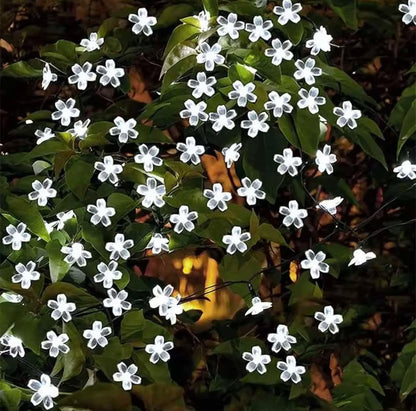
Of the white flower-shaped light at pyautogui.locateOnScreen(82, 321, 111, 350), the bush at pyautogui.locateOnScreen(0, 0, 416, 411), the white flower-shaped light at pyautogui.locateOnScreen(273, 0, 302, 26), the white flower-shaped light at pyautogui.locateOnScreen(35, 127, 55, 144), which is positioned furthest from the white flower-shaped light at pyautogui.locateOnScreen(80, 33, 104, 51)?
the white flower-shaped light at pyautogui.locateOnScreen(82, 321, 111, 350)

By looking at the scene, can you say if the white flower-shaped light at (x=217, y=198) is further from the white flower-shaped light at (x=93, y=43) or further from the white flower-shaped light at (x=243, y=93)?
the white flower-shaped light at (x=93, y=43)

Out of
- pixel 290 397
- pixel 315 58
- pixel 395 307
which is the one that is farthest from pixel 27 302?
pixel 395 307

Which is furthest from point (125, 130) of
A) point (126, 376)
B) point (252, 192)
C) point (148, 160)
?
point (126, 376)

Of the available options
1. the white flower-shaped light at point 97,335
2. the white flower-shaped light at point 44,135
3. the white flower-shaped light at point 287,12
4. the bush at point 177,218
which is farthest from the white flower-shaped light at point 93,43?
the white flower-shaped light at point 97,335

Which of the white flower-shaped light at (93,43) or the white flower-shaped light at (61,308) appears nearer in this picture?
the white flower-shaped light at (61,308)

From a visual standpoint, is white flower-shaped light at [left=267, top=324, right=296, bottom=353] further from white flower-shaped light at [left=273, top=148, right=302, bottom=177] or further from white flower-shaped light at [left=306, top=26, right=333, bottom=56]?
white flower-shaped light at [left=306, top=26, right=333, bottom=56]

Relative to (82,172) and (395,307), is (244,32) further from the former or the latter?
(395,307)
